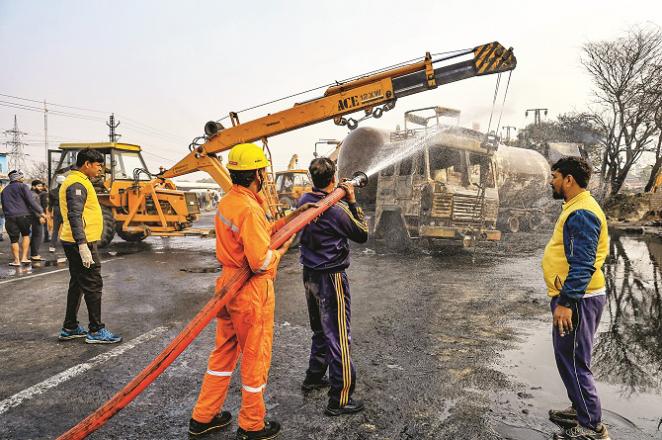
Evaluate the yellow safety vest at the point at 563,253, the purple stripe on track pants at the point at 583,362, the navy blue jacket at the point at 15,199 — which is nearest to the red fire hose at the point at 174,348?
the yellow safety vest at the point at 563,253

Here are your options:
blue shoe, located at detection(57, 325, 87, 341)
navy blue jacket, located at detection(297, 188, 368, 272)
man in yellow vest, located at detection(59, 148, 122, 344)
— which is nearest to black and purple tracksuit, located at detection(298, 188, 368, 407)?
navy blue jacket, located at detection(297, 188, 368, 272)

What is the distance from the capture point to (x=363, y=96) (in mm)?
7770

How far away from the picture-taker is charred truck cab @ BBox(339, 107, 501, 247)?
10.1 meters

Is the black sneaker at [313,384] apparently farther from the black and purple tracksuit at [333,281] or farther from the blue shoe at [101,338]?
the blue shoe at [101,338]

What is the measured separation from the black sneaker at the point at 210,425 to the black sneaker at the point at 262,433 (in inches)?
8.2

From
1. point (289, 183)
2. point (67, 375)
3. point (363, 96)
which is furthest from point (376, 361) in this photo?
point (289, 183)

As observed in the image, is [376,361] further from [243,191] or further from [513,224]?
[513,224]

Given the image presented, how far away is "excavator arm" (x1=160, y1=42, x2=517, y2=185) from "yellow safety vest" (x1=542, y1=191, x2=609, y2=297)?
208 inches

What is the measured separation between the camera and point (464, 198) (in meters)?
10.4

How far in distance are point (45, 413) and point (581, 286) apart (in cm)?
341

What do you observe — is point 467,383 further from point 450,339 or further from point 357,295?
point 357,295

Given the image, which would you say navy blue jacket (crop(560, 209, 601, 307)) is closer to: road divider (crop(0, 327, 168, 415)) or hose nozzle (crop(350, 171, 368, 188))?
hose nozzle (crop(350, 171, 368, 188))

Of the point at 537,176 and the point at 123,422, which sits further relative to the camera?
the point at 537,176

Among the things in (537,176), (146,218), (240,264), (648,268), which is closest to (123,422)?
(240,264)
